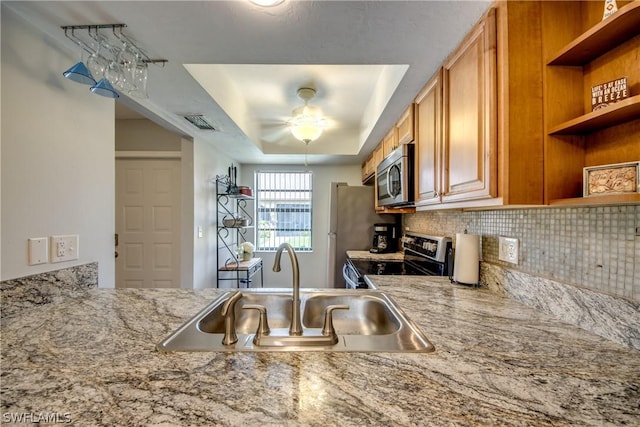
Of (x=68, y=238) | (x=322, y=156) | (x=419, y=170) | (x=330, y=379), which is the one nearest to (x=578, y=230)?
(x=419, y=170)

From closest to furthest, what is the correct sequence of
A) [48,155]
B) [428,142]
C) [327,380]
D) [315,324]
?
1. [327,380]
2. [48,155]
3. [315,324]
4. [428,142]

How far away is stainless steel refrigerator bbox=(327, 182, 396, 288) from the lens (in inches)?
130

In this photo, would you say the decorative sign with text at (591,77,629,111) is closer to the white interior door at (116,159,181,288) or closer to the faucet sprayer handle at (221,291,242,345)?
the faucet sprayer handle at (221,291,242,345)

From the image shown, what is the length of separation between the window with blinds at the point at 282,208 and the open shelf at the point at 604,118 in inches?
151

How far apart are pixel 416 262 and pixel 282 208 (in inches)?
113

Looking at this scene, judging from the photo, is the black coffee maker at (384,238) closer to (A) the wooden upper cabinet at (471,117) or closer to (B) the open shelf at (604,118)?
(A) the wooden upper cabinet at (471,117)

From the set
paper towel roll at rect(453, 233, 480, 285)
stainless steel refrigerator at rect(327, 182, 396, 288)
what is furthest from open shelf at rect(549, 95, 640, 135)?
stainless steel refrigerator at rect(327, 182, 396, 288)

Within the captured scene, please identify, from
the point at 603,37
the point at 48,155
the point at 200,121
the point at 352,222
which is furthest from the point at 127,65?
the point at 352,222

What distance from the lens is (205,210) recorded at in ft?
10.4

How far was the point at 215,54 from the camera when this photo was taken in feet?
4.55

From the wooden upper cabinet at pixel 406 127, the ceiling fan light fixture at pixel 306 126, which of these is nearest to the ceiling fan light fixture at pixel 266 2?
the wooden upper cabinet at pixel 406 127

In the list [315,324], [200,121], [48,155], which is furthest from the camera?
[200,121]

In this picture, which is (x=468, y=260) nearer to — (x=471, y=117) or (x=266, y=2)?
(x=471, y=117)

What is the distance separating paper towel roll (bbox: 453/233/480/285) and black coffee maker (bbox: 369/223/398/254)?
1.61m
